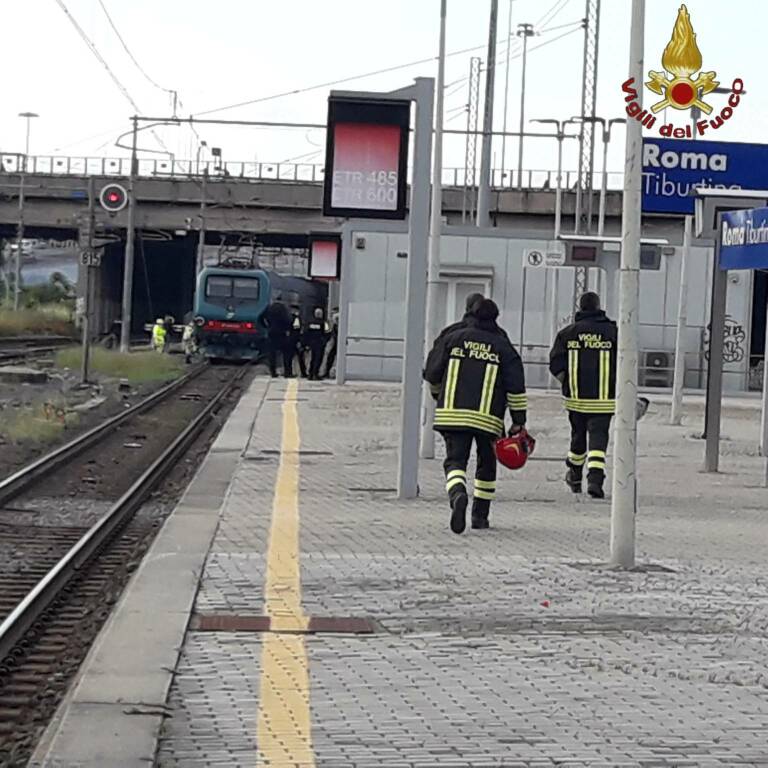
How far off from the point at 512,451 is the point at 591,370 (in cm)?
256

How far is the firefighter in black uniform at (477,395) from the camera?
12125mm

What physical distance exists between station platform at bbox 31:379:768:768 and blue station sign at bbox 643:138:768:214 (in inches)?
203

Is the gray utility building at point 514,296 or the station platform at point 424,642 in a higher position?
the gray utility building at point 514,296

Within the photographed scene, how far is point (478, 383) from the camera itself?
12133 mm

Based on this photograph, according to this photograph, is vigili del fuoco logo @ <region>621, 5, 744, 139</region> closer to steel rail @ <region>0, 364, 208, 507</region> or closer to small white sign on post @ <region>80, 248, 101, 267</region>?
steel rail @ <region>0, 364, 208, 507</region>

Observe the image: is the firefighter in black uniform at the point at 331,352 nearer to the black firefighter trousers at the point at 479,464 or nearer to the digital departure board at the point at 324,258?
the digital departure board at the point at 324,258

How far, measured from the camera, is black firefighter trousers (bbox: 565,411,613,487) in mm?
14562

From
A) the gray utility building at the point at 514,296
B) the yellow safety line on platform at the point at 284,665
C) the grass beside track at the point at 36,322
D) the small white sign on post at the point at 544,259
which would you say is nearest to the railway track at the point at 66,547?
the yellow safety line on platform at the point at 284,665

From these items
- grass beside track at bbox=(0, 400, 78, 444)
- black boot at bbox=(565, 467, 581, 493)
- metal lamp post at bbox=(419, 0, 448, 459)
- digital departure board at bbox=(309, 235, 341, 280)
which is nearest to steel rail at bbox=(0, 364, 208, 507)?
grass beside track at bbox=(0, 400, 78, 444)

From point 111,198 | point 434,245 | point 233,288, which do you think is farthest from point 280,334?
point 434,245

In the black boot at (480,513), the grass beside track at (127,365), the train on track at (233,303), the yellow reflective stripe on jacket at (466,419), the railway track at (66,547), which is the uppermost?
the train on track at (233,303)

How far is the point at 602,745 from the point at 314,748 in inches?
40.7

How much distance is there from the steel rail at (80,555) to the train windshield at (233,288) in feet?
103

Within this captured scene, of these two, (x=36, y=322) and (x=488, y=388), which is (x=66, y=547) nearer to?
(x=488, y=388)
